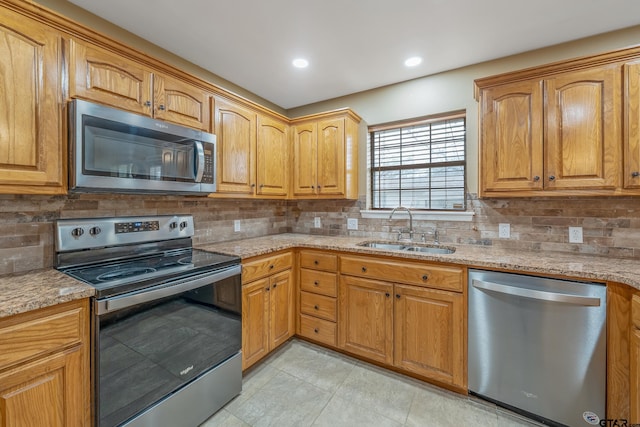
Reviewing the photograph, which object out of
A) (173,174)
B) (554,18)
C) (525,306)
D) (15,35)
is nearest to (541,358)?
(525,306)

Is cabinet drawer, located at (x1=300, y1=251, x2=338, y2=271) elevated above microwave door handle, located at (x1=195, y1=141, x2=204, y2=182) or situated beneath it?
situated beneath

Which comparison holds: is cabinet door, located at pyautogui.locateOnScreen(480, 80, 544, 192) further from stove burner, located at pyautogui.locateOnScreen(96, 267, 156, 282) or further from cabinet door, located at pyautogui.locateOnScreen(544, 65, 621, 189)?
stove burner, located at pyautogui.locateOnScreen(96, 267, 156, 282)

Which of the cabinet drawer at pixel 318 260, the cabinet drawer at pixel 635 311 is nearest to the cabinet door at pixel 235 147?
the cabinet drawer at pixel 318 260

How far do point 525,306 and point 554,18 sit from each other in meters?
1.86

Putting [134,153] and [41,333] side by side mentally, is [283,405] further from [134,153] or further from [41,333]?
[134,153]

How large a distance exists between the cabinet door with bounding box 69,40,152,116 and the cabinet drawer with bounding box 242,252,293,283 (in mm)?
1232

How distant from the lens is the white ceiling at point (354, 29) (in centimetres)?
169

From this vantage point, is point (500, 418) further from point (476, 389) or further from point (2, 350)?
point (2, 350)

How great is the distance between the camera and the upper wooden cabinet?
1713mm

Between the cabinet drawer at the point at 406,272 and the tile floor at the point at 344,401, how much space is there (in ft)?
2.45

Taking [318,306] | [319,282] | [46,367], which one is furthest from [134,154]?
[318,306]

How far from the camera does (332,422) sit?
1.69 metres

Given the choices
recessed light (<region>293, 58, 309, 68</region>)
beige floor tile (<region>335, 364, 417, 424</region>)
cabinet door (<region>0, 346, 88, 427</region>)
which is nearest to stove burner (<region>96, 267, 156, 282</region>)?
cabinet door (<region>0, 346, 88, 427</region>)

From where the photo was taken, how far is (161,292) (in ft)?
4.74
